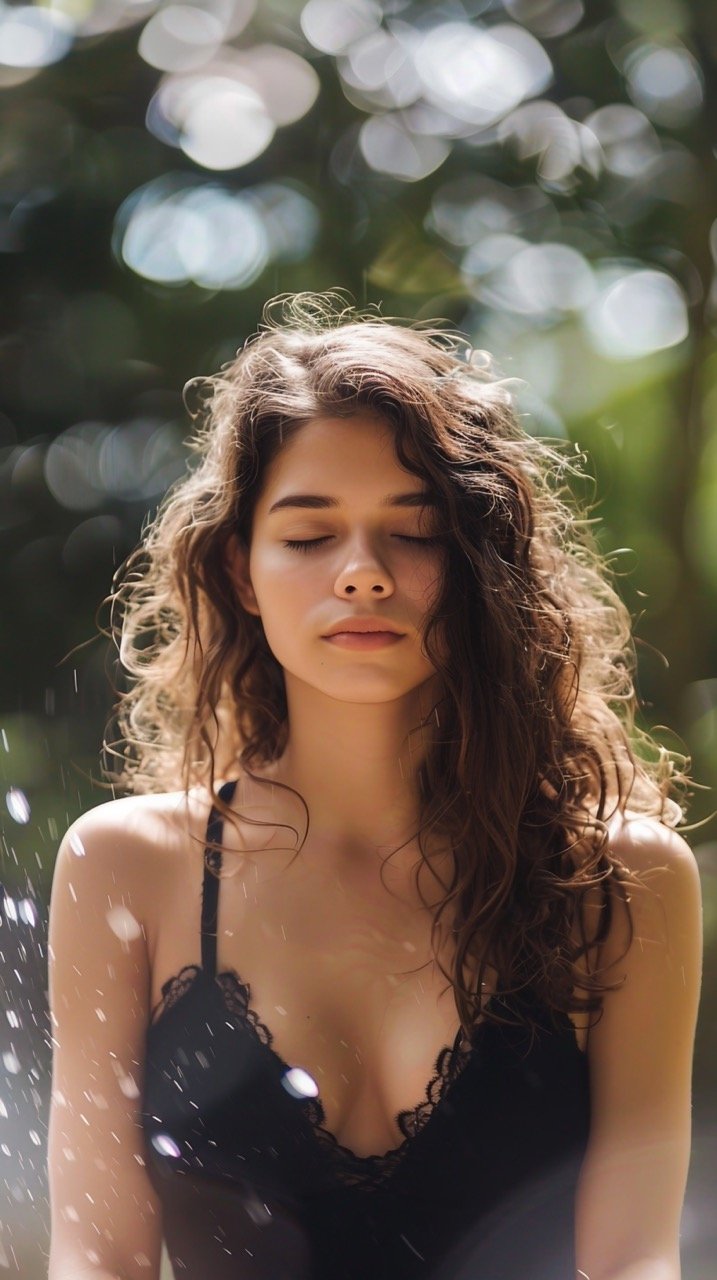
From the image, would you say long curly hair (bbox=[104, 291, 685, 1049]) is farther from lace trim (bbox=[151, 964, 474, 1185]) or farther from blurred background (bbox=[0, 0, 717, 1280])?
blurred background (bbox=[0, 0, 717, 1280])

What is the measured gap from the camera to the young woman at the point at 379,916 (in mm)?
697

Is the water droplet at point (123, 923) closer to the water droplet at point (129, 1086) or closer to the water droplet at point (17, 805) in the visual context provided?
the water droplet at point (129, 1086)

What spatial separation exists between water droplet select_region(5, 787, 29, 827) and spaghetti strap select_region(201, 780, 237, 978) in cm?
80

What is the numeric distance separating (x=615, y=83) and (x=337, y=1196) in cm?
145

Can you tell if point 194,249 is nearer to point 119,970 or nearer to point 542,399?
point 542,399

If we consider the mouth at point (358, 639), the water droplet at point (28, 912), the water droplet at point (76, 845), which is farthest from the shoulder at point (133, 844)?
the water droplet at point (28, 912)

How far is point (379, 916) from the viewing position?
783 millimetres

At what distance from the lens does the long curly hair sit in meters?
0.71

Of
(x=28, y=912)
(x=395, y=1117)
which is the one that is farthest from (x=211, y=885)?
(x=28, y=912)

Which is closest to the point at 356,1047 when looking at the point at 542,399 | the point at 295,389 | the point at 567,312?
the point at 295,389

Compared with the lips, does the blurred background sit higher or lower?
higher

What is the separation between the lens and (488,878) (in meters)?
0.77

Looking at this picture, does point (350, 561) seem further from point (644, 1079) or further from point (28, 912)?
point (28, 912)

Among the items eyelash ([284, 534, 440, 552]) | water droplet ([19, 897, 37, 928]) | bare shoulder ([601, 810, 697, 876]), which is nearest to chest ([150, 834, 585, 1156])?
bare shoulder ([601, 810, 697, 876])
